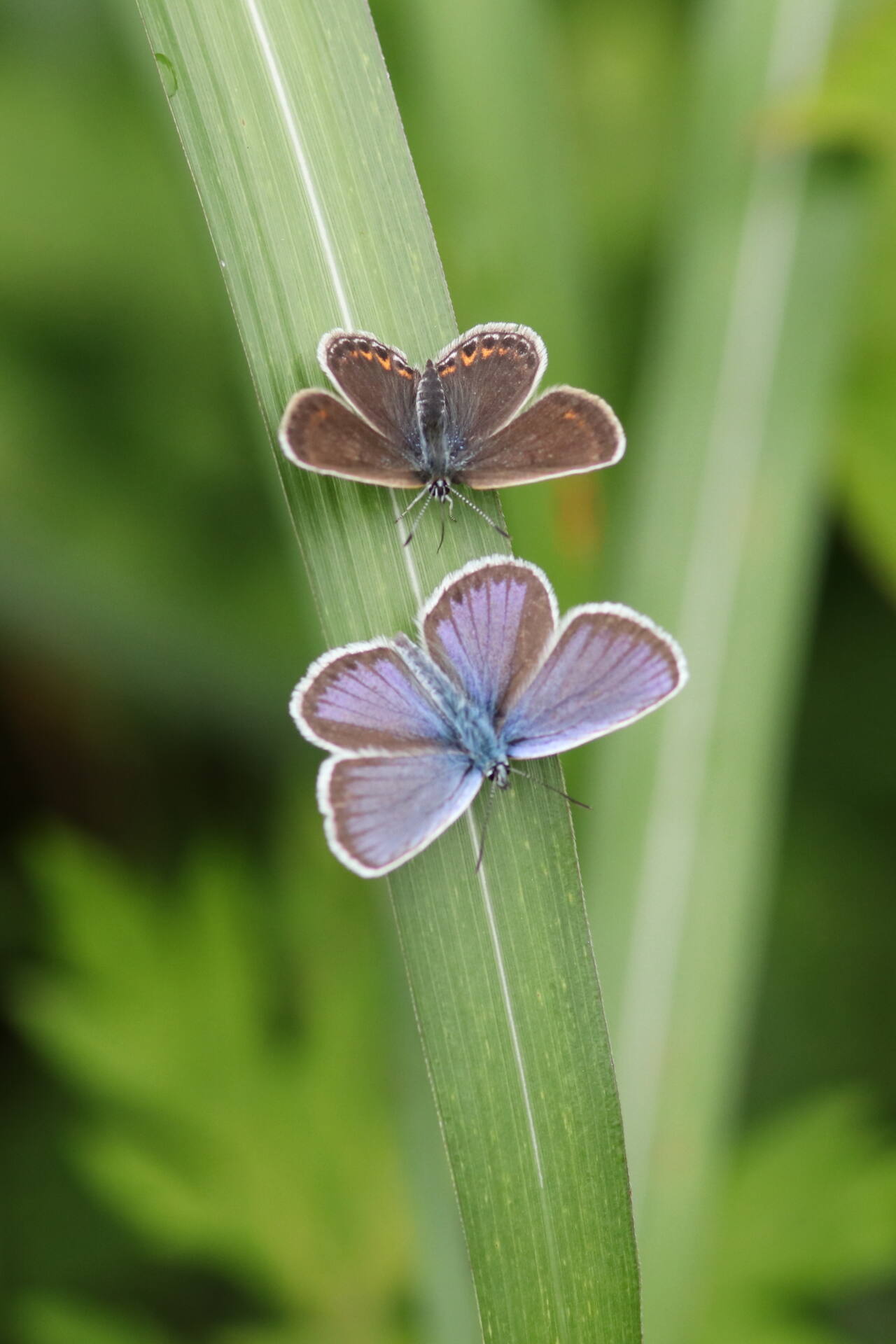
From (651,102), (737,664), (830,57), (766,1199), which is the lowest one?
(766,1199)

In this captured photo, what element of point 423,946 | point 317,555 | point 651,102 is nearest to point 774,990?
point 423,946

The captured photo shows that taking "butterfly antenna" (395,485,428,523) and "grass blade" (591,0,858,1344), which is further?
"grass blade" (591,0,858,1344)

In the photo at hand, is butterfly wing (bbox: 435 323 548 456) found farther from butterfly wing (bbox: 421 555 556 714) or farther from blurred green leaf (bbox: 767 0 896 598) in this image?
blurred green leaf (bbox: 767 0 896 598)

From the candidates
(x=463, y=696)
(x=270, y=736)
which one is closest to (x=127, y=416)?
(x=270, y=736)

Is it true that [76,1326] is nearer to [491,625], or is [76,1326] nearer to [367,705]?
[367,705]

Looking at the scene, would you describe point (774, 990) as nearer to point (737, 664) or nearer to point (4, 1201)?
point (737, 664)

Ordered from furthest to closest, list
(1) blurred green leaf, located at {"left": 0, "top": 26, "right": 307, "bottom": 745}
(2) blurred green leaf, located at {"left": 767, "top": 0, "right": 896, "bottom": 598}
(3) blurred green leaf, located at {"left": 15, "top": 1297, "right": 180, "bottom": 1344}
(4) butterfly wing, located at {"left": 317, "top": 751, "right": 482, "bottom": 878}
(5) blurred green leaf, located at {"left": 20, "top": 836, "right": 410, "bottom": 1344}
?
(1) blurred green leaf, located at {"left": 0, "top": 26, "right": 307, "bottom": 745}, (5) blurred green leaf, located at {"left": 20, "top": 836, "right": 410, "bottom": 1344}, (3) blurred green leaf, located at {"left": 15, "top": 1297, "right": 180, "bottom": 1344}, (2) blurred green leaf, located at {"left": 767, "top": 0, "right": 896, "bottom": 598}, (4) butterfly wing, located at {"left": 317, "top": 751, "right": 482, "bottom": 878}

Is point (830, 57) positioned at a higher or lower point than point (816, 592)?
higher

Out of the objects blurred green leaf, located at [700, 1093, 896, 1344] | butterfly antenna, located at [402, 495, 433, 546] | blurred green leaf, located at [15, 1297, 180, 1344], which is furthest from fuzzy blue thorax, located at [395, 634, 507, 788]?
blurred green leaf, located at [15, 1297, 180, 1344]
